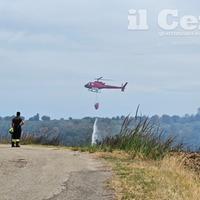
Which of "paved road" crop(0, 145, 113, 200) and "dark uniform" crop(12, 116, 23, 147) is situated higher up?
"dark uniform" crop(12, 116, 23, 147)

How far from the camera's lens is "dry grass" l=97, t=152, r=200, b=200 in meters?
14.8

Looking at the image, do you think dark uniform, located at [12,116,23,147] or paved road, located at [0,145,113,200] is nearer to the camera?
paved road, located at [0,145,113,200]

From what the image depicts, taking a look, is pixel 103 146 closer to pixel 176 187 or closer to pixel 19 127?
pixel 19 127

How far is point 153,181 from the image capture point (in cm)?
1686

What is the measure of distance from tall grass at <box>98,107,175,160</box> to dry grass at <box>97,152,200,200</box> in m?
2.24

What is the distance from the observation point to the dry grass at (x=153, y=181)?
48.5ft

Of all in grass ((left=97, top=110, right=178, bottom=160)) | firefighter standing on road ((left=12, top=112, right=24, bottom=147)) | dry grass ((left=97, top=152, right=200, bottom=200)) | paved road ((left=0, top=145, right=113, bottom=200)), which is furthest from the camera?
firefighter standing on road ((left=12, top=112, right=24, bottom=147))

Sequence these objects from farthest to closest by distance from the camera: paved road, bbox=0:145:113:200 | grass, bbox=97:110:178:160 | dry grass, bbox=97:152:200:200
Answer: grass, bbox=97:110:178:160 < dry grass, bbox=97:152:200:200 < paved road, bbox=0:145:113:200

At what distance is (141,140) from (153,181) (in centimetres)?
978

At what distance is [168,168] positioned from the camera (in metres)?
20.8

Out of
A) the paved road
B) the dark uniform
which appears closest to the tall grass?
the paved road

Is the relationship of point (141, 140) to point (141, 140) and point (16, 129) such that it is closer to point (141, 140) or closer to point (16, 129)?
point (141, 140)

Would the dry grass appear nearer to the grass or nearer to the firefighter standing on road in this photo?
the grass

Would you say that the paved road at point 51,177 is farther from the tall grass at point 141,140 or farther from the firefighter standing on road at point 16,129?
the firefighter standing on road at point 16,129
